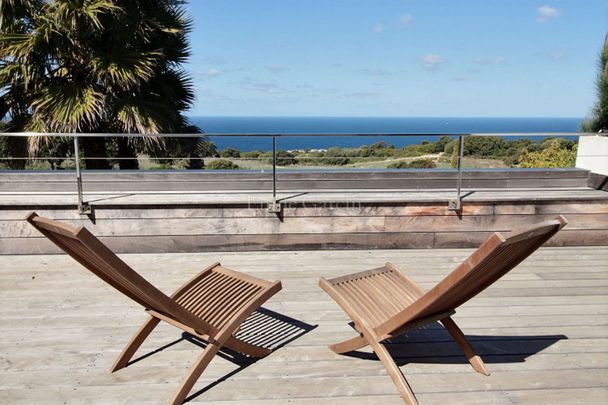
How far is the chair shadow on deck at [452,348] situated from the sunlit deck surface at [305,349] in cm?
1

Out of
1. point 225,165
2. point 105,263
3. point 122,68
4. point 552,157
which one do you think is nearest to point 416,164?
point 225,165

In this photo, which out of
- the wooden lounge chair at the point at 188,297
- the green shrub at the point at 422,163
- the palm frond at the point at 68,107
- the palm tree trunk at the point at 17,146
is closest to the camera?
the wooden lounge chair at the point at 188,297

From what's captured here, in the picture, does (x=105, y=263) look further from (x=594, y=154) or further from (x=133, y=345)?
(x=594, y=154)

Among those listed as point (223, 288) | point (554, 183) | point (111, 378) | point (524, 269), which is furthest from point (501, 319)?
point (554, 183)

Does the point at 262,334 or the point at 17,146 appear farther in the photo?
the point at 17,146

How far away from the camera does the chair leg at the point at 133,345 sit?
2377 millimetres

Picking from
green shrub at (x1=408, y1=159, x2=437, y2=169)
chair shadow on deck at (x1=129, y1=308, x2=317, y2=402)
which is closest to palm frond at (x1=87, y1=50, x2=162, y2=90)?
green shrub at (x1=408, y1=159, x2=437, y2=169)

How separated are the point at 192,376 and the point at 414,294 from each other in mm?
1286

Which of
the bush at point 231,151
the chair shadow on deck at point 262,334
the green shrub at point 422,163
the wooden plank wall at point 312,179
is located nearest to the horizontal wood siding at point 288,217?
the wooden plank wall at point 312,179

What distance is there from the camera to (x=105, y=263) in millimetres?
1849

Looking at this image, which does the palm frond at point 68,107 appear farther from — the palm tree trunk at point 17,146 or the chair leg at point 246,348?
→ the chair leg at point 246,348

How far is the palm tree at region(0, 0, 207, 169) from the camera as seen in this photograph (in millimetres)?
6532

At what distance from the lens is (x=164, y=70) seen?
Answer: 8039mm

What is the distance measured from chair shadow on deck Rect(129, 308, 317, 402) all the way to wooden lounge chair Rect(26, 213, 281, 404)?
12 centimetres
